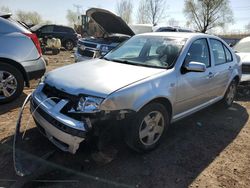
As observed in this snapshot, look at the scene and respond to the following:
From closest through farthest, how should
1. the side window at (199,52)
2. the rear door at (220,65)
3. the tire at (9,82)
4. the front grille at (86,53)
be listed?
the side window at (199,52) → the rear door at (220,65) → the tire at (9,82) → the front grille at (86,53)

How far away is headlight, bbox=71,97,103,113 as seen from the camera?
2938 millimetres

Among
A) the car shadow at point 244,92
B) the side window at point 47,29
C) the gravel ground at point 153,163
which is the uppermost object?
the side window at point 47,29

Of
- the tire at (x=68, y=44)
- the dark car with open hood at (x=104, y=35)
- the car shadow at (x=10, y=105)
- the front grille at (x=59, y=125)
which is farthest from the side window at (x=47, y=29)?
the front grille at (x=59, y=125)

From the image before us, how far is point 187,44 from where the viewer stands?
4113mm

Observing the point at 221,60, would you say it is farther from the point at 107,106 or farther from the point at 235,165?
the point at 107,106

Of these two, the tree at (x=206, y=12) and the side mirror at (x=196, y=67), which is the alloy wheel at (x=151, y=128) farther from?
the tree at (x=206, y=12)

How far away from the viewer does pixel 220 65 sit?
4.88 metres

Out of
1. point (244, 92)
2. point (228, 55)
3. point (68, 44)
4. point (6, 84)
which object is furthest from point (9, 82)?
point (68, 44)

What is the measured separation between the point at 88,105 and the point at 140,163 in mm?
1048

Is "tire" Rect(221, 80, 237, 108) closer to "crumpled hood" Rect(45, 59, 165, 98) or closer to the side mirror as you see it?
the side mirror

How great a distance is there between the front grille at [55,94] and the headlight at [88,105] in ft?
0.34

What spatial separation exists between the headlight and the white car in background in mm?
5322

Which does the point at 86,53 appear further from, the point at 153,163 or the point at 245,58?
the point at 153,163

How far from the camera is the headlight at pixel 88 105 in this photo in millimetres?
2938
